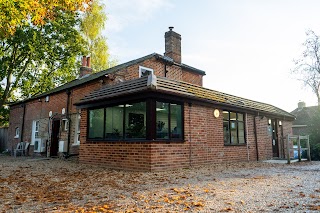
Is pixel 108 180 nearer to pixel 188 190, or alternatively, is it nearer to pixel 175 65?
pixel 188 190

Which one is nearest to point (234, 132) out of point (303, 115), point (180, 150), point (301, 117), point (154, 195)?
point (180, 150)

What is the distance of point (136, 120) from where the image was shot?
28.7ft

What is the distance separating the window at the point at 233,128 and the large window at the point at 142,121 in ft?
10.7

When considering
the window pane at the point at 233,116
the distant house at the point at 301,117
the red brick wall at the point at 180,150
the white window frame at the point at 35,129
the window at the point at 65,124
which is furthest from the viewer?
the distant house at the point at 301,117

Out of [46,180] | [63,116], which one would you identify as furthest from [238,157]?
[63,116]

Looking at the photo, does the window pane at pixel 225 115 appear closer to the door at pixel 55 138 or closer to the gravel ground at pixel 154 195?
the gravel ground at pixel 154 195

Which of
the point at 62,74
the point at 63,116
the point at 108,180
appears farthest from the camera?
the point at 62,74

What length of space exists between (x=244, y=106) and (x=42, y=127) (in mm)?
13227

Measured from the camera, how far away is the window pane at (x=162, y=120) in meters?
8.51

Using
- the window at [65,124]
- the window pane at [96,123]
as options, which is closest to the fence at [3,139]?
the window at [65,124]

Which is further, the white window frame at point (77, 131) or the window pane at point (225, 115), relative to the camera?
the white window frame at point (77, 131)

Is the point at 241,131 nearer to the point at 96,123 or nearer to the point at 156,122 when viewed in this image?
the point at 156,122

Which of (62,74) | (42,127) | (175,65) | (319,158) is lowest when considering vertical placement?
(319,158)

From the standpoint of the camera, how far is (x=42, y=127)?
16.6m
